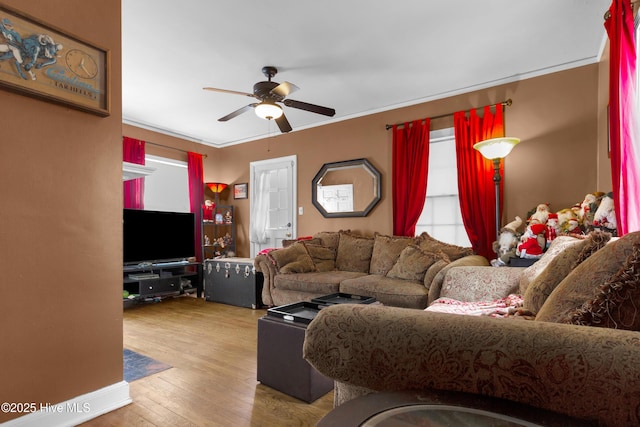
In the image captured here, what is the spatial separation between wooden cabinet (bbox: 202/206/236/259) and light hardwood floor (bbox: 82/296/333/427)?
2.23 meters

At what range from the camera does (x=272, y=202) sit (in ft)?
18.5

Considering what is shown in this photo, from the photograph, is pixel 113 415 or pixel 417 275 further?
pixel 417 275

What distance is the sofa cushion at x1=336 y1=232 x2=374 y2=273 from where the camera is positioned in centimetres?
413

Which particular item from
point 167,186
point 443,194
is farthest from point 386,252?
point 167,186

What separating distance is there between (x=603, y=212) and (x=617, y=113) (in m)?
0.78

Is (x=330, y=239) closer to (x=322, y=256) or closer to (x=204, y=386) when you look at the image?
(x=322, y=256)

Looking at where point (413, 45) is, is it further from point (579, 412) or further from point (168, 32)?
point (579, 412)

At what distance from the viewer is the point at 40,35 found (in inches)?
63.9

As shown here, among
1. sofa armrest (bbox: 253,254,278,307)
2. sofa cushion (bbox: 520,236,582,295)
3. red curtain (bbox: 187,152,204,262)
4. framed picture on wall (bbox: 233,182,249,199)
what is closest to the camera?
sofa cushion (bbox: 520,236,582,295)

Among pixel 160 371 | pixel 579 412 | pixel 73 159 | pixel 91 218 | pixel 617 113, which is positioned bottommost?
pixel 160 371

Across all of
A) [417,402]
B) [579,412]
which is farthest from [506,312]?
[417,402]

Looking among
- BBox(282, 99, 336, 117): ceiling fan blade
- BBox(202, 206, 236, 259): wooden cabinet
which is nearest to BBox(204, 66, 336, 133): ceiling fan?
BBox(282, 99, 336, 117): ceiling fan blade

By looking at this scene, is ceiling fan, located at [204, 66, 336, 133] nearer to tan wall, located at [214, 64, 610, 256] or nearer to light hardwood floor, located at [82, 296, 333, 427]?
tan wall, located at [214, 64, 610, 256]

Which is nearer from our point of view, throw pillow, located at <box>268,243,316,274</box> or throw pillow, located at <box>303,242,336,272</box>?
throw pillow, located at <box>268,243,316,274</box>
